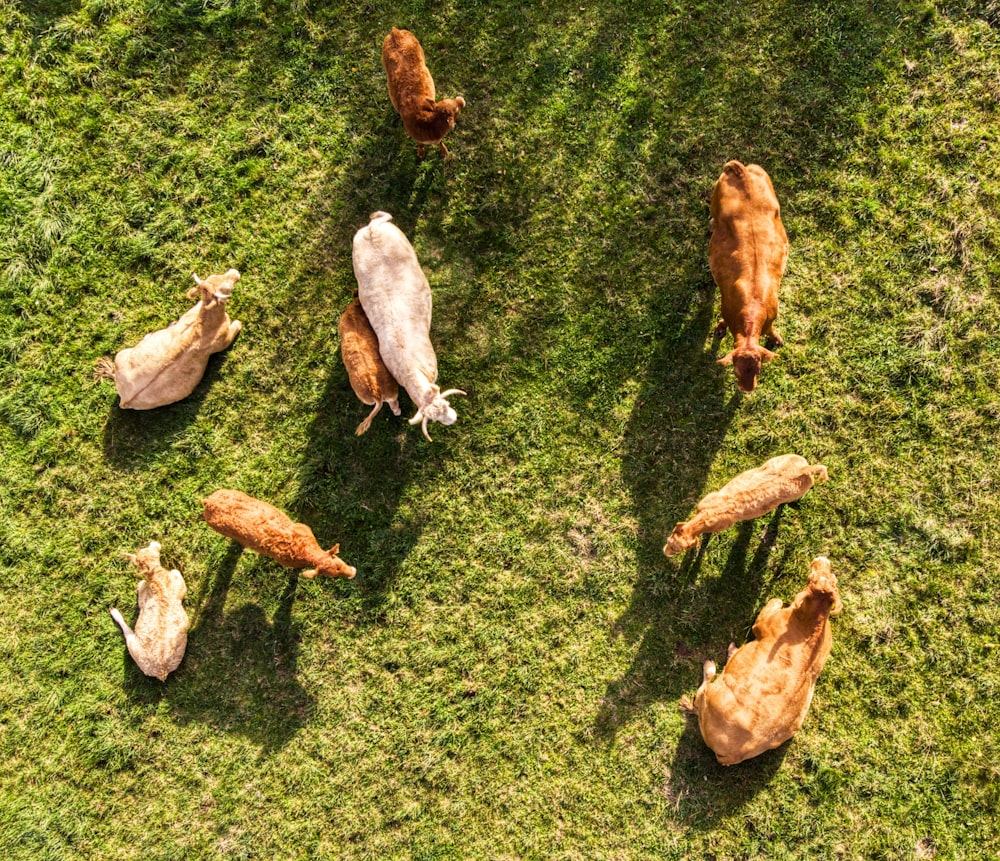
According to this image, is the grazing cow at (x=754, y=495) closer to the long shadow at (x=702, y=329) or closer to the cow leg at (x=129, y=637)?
the long shadow at (x=702, y=329)

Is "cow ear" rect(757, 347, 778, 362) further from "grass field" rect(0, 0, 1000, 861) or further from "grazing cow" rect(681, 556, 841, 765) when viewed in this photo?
"grazing cow" rect(681, 556, 841, 765)

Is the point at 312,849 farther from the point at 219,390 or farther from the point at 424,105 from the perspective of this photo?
the point at 424,105

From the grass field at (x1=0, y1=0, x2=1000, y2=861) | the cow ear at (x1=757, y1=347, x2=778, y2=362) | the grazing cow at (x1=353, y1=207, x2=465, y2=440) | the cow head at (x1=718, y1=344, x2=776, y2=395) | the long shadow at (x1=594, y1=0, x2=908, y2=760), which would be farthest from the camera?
the long shadow at (x1=594, y1=0, x2=908, y2=760)

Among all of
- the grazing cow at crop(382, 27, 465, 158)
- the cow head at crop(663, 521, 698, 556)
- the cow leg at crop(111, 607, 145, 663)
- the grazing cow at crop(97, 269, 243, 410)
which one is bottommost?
the cow leg at crop(111, 607, 145, 663)

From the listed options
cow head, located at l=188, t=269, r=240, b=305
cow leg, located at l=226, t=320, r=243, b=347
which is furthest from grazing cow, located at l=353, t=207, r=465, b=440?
cow leg, located at l=226, t=320, r=243, b=347

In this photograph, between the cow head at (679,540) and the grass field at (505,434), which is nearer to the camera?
the cow head at (679,540)

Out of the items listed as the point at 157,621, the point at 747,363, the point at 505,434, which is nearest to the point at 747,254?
the point at 747,363

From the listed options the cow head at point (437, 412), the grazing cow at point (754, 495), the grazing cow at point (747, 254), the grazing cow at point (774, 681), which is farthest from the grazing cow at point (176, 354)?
the grazing cow at point (774, 681)

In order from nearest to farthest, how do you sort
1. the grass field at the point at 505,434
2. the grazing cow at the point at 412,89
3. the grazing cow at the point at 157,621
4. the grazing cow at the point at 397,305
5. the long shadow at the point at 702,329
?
the grazing cow at the point at 397,305, the grazing cow at the point at 412,89, the grazing cow at the point at 157,621, the grass field at the point at 505,434, the long shadow at the point at 702,329
